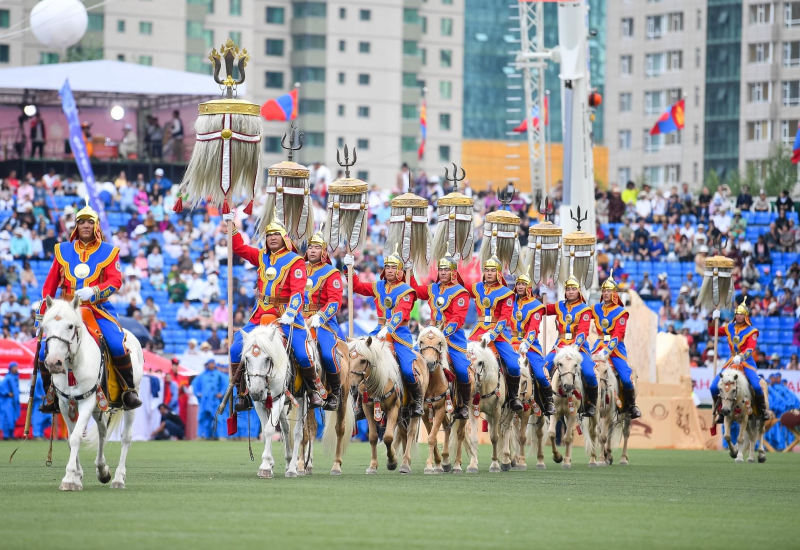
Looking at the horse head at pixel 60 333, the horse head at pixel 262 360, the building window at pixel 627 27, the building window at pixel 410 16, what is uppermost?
the building window at pixel 410 16

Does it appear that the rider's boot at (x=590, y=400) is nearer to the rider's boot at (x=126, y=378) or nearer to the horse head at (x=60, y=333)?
the rider's boot at (x=126, y=378)

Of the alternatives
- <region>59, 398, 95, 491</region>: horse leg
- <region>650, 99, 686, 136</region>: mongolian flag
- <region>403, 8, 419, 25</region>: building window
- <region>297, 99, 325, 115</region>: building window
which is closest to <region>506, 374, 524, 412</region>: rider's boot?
<region>59, 398, 95, 491</region>: horse leg

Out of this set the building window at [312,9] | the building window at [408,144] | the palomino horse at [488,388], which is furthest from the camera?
the building window at [408,144]

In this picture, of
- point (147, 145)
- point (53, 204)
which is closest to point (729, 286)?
point (53, 204)

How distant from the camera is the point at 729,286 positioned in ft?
90.4

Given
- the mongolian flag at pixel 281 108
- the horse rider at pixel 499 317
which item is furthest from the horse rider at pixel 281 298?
the mongolian flag at pixel 281 108

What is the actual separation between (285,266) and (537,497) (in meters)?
3.89

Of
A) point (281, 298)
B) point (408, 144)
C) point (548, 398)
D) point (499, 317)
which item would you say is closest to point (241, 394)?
point (281, 298)

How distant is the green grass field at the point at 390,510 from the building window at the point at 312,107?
2794 inches

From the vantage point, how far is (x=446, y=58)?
9662 centimetres

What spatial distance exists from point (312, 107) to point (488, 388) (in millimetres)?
70993

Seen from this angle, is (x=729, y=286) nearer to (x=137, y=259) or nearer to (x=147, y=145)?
(x=137, y=259)

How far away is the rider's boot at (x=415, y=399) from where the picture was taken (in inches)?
717

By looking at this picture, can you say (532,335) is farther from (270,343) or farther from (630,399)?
(270,343)
